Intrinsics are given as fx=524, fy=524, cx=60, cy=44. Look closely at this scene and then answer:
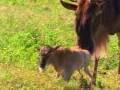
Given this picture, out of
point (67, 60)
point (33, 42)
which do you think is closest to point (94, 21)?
point (67, 60)

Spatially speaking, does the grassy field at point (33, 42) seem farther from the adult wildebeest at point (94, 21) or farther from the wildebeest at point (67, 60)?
the adult wildebeest at point (94, 21)

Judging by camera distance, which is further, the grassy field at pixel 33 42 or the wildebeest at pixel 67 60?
the grassy field at pixel 33 42

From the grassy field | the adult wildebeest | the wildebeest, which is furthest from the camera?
the grassy field

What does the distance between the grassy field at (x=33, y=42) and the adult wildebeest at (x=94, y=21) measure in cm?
66

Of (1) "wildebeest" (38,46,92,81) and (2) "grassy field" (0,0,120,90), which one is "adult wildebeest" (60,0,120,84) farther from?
(2) "grassy field" (0,0,120,90)

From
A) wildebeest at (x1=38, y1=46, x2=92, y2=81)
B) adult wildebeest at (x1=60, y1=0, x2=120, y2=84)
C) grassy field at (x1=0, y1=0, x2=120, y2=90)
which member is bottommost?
grassy field at (x1=0, y1=0, x2=120, y2=90)

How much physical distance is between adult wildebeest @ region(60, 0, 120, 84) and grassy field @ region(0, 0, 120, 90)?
0.66 m

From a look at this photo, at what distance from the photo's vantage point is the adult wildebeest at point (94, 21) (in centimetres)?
785

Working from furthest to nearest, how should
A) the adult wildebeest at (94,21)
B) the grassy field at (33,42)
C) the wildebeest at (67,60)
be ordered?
the grassy field at (33,42), the adult wildebeest at (94,21), the wildebeest at (67,60)

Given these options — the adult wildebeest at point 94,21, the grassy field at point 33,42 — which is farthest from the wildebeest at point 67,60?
the grassy field at point 33,42

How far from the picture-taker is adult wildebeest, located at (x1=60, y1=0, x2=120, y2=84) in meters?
7.85

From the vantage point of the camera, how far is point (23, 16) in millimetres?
13398

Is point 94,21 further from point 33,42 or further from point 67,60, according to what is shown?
point 33,42

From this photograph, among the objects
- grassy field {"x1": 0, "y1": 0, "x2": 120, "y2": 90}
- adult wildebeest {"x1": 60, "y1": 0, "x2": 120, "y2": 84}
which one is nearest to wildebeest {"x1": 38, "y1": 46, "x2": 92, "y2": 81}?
adult wildebeest {"x1": 60, "y1": 0, "x2": 120, "y2": 84}
